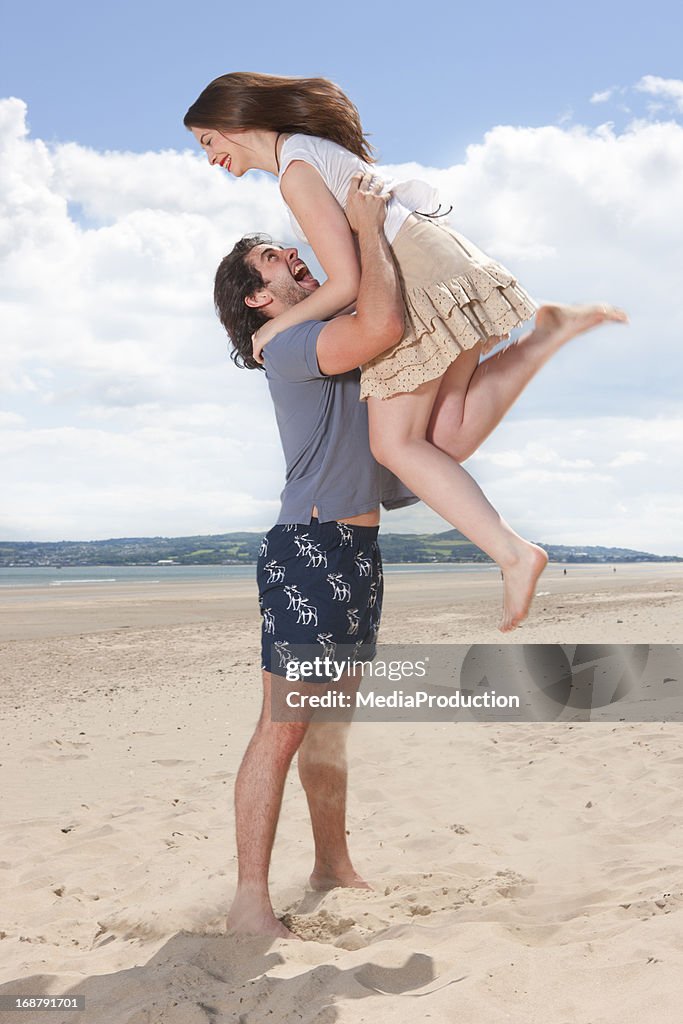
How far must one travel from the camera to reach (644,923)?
2564 mm

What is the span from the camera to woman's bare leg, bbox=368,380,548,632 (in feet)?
8.12

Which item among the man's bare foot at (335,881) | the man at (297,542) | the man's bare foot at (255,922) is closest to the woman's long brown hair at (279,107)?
the man at (297,542)

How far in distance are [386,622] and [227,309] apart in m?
11.8

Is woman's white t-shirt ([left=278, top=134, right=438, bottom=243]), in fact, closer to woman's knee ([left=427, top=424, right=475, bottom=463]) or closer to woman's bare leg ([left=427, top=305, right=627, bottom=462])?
woman's bare leg ([left=427, top=305, right=627, bottom=462])

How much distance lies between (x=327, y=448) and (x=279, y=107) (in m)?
1.02

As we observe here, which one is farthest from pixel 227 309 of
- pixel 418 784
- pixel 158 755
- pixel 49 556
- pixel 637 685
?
pixel 49 556

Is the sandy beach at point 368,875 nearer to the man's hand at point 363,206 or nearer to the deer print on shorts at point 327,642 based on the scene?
the deer print on shorts at point 327,642

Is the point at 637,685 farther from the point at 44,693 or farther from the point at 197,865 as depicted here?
the point at 44,693

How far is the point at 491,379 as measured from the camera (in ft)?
8.94

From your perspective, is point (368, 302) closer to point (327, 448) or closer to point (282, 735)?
point (327, 448)

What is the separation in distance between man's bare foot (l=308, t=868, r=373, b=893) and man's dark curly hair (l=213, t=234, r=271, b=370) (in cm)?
185

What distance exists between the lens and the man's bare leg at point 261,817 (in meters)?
2.73

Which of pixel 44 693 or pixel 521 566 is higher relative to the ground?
pixel 521 566

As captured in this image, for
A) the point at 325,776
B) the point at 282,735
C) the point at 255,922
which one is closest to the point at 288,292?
the point at 282,735
